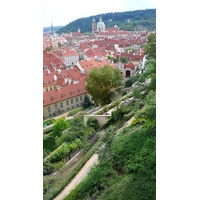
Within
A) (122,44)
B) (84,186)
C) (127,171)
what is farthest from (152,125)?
(122,44)

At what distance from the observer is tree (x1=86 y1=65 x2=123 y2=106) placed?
32.7ft

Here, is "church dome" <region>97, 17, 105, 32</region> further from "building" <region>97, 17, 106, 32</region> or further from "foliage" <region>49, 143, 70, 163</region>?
"foliage" <region>49, 143, 70, 163</region>

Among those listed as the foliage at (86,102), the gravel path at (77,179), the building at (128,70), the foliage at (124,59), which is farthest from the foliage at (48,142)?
the foliage at (124,59)

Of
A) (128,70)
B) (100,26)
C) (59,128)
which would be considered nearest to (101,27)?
(100,26)

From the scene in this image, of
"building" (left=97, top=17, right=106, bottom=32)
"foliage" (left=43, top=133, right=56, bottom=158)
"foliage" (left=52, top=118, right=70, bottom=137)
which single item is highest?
"building" (left=97, top=17, right=106, bottom=32)

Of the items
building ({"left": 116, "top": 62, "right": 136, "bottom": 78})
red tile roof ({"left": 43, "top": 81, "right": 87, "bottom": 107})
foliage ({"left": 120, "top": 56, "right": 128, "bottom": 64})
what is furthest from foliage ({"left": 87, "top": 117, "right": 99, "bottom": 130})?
foliage ({"left": 120, "top": 56, "right": 128, "bottom": 64})

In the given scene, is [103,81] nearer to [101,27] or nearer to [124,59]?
[124,59]

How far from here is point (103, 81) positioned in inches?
395
